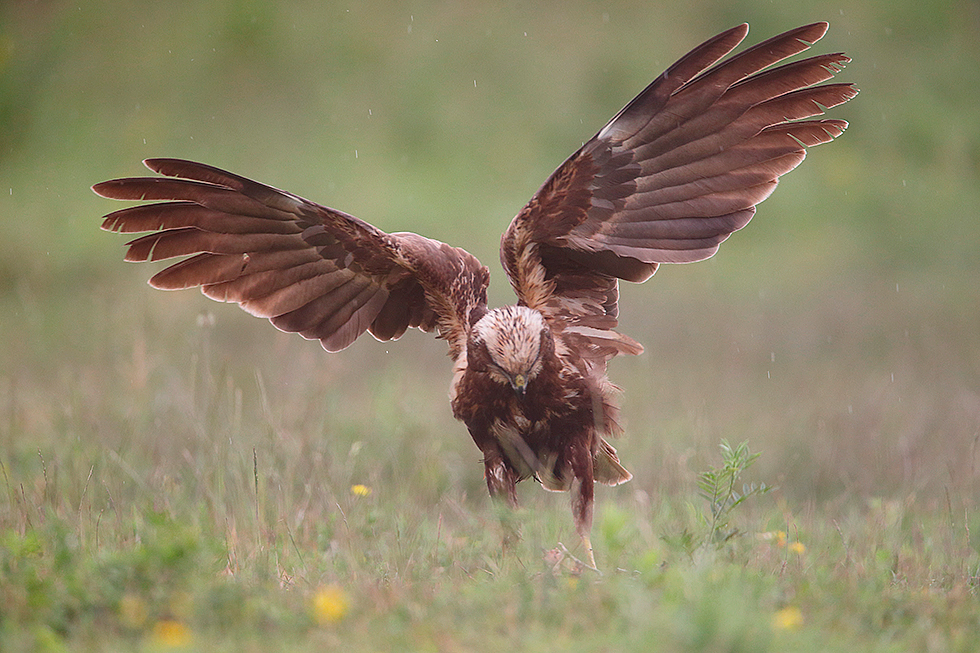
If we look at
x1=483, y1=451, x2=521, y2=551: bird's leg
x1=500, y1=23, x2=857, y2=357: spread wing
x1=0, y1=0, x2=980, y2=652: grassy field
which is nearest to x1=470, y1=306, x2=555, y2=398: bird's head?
x1=500, y1=23, x2=857, y2=357: spread wing

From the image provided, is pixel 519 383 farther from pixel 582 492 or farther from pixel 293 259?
pixel 293 259

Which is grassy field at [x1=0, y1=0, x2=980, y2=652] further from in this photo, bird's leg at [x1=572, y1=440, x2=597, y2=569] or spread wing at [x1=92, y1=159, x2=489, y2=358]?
spread wing at [x1=92, y1=159, x2=489, y2=358]

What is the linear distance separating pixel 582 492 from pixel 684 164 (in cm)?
170

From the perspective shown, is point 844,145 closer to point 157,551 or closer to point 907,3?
point 907,3

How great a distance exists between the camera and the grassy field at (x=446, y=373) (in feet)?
9.95

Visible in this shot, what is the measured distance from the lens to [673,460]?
5641mm

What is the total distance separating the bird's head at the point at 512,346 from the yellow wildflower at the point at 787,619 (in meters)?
1.52

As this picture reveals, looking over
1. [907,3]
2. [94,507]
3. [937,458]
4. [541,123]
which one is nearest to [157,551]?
[94,507]

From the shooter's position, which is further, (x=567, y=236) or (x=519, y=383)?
(x=567, y=236)

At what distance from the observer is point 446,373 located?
33.9 ft

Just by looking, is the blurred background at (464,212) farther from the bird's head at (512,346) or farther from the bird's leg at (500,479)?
the bird's head at (512,346)

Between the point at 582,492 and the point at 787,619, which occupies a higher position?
the point at 582,492

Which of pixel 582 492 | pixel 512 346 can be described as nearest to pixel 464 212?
pixel 582 492

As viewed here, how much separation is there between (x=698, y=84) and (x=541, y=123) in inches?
526
